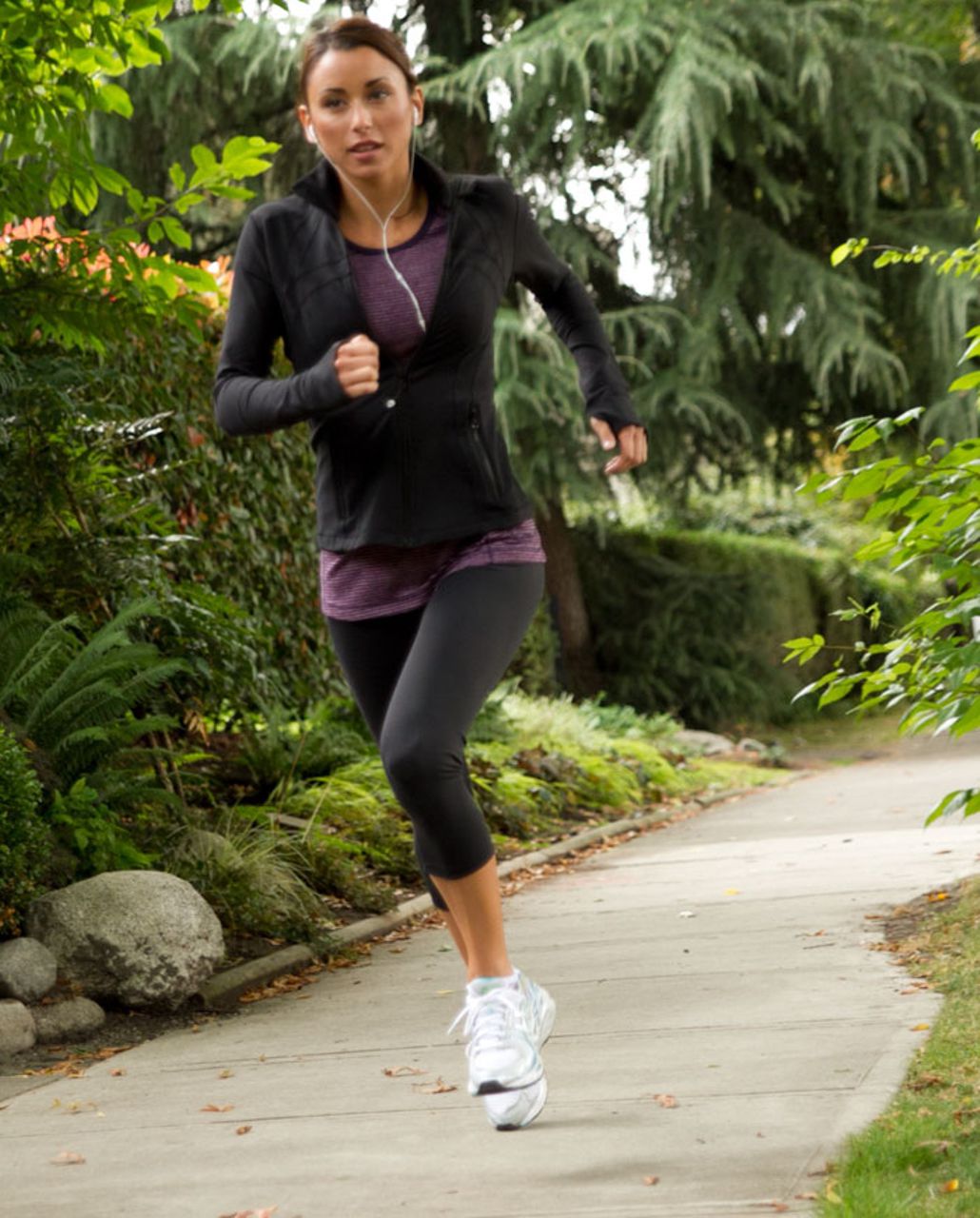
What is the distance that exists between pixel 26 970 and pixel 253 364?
246 centimetres

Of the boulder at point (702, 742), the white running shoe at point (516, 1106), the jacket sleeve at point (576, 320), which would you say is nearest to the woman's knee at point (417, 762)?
the white running shoe at point (516, 1106)

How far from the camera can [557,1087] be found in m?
4.06

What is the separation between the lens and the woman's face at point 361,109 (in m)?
3.64

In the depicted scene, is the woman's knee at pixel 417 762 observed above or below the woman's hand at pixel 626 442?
below

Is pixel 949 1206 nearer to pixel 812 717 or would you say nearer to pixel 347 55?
pixel 347 55

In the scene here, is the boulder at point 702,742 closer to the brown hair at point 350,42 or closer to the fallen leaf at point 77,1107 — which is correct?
the fallen leaf at point 77,1107

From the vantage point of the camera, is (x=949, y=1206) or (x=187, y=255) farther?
(x=187, y=255)

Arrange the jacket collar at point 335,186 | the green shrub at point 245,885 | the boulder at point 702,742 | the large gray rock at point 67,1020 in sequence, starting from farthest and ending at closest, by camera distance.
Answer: the boulder at point 702,742 → the green shrub at point 245,885 → the large gray rock at point 67,1020 → the jacket collar at point 335,186

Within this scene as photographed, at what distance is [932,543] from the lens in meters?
4.12

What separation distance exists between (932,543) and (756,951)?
2.14m

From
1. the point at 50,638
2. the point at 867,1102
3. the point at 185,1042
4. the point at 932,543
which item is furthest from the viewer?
the point at 50,638

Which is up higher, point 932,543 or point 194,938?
point 932,543

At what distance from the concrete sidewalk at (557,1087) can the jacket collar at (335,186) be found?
1.98 meters

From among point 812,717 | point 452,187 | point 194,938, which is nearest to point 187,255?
point 812,717
